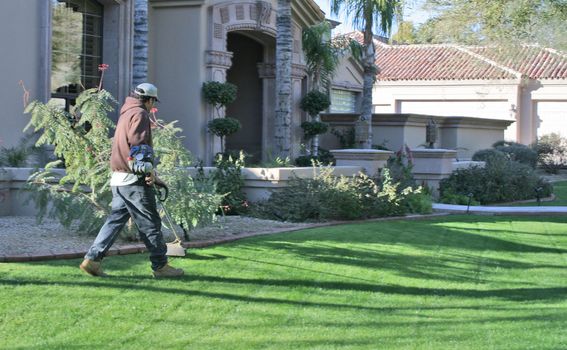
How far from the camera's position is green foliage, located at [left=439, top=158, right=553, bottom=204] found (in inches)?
707

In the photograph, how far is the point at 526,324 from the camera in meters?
7.25

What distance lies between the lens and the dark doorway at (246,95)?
74.8 feet

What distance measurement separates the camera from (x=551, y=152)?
34281 millimetres

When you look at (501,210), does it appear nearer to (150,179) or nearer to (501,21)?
(501,21)

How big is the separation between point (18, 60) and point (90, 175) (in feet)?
21.3

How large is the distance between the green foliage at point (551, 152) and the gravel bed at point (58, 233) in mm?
22897

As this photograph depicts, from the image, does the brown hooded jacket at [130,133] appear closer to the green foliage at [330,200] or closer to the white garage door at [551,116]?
the green foliage at [330,200]

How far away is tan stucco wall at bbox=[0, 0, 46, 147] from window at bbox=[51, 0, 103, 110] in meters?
1.19

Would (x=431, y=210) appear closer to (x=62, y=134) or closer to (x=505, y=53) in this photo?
(x=505, y=53)

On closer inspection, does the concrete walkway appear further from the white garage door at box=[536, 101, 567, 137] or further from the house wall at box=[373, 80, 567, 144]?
the white garage door at box=[536, 101, 567, 137]

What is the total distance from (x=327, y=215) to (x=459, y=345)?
21.0 feet

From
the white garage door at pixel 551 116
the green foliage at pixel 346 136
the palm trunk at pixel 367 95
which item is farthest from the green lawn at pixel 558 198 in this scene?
the white garage door at pixel 551 116

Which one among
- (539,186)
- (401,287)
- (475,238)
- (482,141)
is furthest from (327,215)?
(482,141)

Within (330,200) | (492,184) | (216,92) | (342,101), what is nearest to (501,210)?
(492,184)
